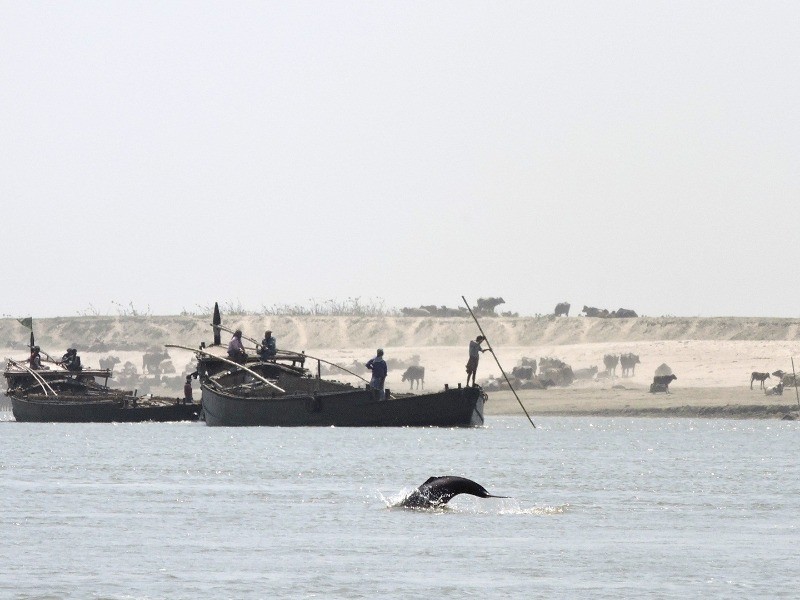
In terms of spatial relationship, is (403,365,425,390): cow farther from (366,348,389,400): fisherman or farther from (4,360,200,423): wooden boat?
(366,348,389,400): fisherman

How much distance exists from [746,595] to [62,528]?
10508mm

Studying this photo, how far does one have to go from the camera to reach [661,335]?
11969cm

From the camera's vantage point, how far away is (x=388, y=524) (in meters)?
26.3

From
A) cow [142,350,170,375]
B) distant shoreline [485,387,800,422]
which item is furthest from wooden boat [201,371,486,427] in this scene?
cow [142,350,170,375]

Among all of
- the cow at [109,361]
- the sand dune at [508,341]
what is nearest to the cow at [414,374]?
the sand dune at [508,341]

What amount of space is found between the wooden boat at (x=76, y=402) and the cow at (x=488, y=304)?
6420cm

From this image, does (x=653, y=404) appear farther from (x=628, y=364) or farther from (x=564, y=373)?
(x=628, y=364)

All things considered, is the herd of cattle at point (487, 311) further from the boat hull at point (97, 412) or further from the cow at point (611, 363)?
the boat hull at point (97, 412)

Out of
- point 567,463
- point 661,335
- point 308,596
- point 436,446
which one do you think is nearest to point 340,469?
point 567,463

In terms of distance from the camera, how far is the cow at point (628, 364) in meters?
102

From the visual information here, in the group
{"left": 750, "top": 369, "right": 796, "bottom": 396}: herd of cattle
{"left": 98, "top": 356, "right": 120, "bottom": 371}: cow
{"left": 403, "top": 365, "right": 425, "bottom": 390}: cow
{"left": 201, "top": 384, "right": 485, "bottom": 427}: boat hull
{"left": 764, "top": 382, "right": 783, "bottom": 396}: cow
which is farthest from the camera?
{"left": 98, "top": 356, "right": 120, "bottom": 371}: cow

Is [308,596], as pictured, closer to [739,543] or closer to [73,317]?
[739,543]

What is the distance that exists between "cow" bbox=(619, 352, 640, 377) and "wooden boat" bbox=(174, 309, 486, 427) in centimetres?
4057

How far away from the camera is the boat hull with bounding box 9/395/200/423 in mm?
69000
